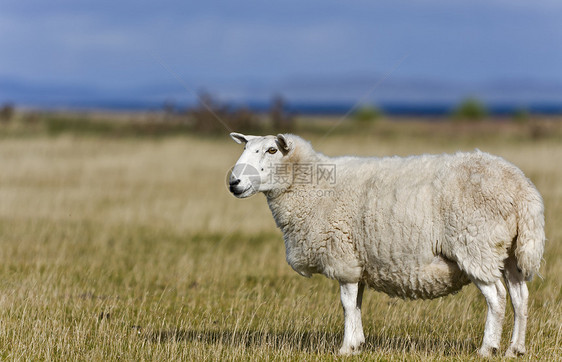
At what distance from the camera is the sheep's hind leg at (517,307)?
623 cm

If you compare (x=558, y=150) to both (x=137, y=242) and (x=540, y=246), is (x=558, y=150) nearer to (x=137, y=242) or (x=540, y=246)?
(x=137, y=242)

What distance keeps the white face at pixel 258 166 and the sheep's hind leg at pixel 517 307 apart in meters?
2.41

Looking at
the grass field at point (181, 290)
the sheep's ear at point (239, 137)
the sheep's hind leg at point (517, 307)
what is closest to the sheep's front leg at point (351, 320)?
the grass field at point (181, 290)

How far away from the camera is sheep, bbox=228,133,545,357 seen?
6098 millimetres

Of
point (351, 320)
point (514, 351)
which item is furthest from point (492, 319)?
point (351, 320)

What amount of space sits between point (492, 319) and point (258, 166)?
2625 millimetres

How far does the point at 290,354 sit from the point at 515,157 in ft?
66.5

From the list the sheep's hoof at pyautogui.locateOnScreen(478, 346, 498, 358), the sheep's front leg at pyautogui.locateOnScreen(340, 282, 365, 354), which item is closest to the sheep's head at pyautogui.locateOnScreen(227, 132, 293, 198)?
the sheep's front leg at pyautogui.locateOnScreen(340, 282, 365, 354)

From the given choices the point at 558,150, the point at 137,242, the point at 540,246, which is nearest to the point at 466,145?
the point at 558,150

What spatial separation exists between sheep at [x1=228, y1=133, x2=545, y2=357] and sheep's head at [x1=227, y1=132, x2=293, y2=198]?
11 millimetres

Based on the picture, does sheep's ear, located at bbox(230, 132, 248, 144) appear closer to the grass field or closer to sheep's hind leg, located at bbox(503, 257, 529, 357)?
the grass field

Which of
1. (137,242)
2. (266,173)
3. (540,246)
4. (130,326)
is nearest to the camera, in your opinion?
(540,246)

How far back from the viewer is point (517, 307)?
6.24 meters

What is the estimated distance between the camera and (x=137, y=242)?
13250 mm
